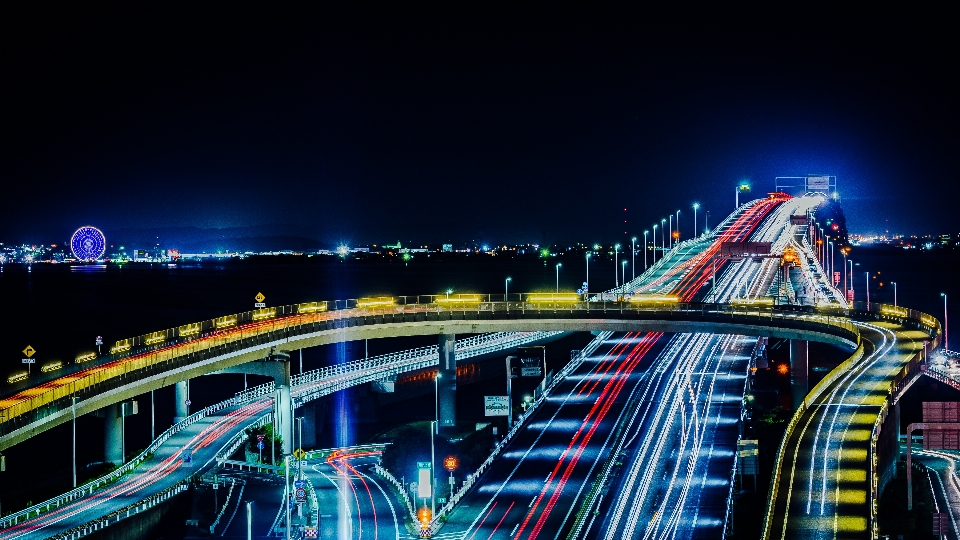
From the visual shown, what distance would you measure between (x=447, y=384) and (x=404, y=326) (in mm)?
6308

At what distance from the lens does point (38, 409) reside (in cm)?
4300

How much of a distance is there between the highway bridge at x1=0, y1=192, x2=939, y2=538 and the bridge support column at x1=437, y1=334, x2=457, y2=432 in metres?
0.30

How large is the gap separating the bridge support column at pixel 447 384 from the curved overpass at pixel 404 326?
2.58 meters

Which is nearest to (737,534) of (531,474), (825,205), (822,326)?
(531,474)

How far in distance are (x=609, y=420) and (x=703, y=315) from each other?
1876 cm

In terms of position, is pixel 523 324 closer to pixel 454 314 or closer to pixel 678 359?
pixel 454 314

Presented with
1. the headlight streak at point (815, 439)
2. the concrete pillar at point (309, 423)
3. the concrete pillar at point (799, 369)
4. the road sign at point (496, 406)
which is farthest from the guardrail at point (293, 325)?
the headlight streak at point (815, 439)

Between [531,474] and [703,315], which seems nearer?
[531,474]

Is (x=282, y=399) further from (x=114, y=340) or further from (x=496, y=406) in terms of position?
(x=114, y=340)

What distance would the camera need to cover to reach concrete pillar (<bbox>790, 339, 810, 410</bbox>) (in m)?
74.5

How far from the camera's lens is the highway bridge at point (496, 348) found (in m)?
37.8

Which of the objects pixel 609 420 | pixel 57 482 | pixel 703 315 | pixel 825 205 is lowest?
pixel 57 482

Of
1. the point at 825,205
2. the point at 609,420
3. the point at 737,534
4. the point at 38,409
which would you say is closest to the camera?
the point at 737,534

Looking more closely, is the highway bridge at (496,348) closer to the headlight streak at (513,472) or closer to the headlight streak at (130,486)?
the headlight streak at (130,486)
